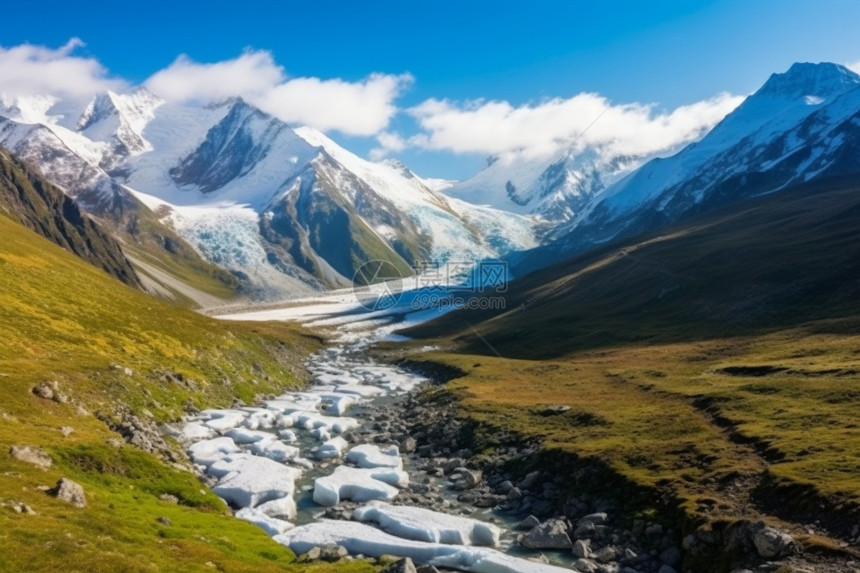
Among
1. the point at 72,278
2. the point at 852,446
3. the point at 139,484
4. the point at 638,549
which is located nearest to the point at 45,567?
the point at 139,484

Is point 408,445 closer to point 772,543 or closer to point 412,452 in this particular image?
point 412,452

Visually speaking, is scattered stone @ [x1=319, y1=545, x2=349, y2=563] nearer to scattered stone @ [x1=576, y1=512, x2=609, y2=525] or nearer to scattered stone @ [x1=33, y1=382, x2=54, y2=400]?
scattered stone @ [x1=576, y1=512, x2=609, y2=525]

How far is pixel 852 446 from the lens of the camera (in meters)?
36.6

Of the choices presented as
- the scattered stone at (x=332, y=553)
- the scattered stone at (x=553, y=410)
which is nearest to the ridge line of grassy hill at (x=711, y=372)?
the scattered stone at (x=553, y=410)

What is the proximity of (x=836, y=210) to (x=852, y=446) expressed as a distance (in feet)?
612

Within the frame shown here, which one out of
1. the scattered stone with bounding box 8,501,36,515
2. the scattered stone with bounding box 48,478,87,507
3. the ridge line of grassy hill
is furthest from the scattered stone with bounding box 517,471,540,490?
the scattered stone with bounding box 8,501,36,515

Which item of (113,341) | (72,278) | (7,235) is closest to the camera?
(113,341)

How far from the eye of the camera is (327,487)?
4116 centimetres

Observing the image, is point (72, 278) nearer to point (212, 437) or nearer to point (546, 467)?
point (212, 437)

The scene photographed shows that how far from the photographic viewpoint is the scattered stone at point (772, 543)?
27.1 m

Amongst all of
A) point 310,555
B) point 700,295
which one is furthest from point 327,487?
point 700,295

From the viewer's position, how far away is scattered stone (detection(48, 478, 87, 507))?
90.0ft

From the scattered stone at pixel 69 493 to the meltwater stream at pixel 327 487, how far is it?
32.4 feet

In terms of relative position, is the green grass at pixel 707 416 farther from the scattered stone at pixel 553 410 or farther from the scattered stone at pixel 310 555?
the scattered stone at pixel 310 555
